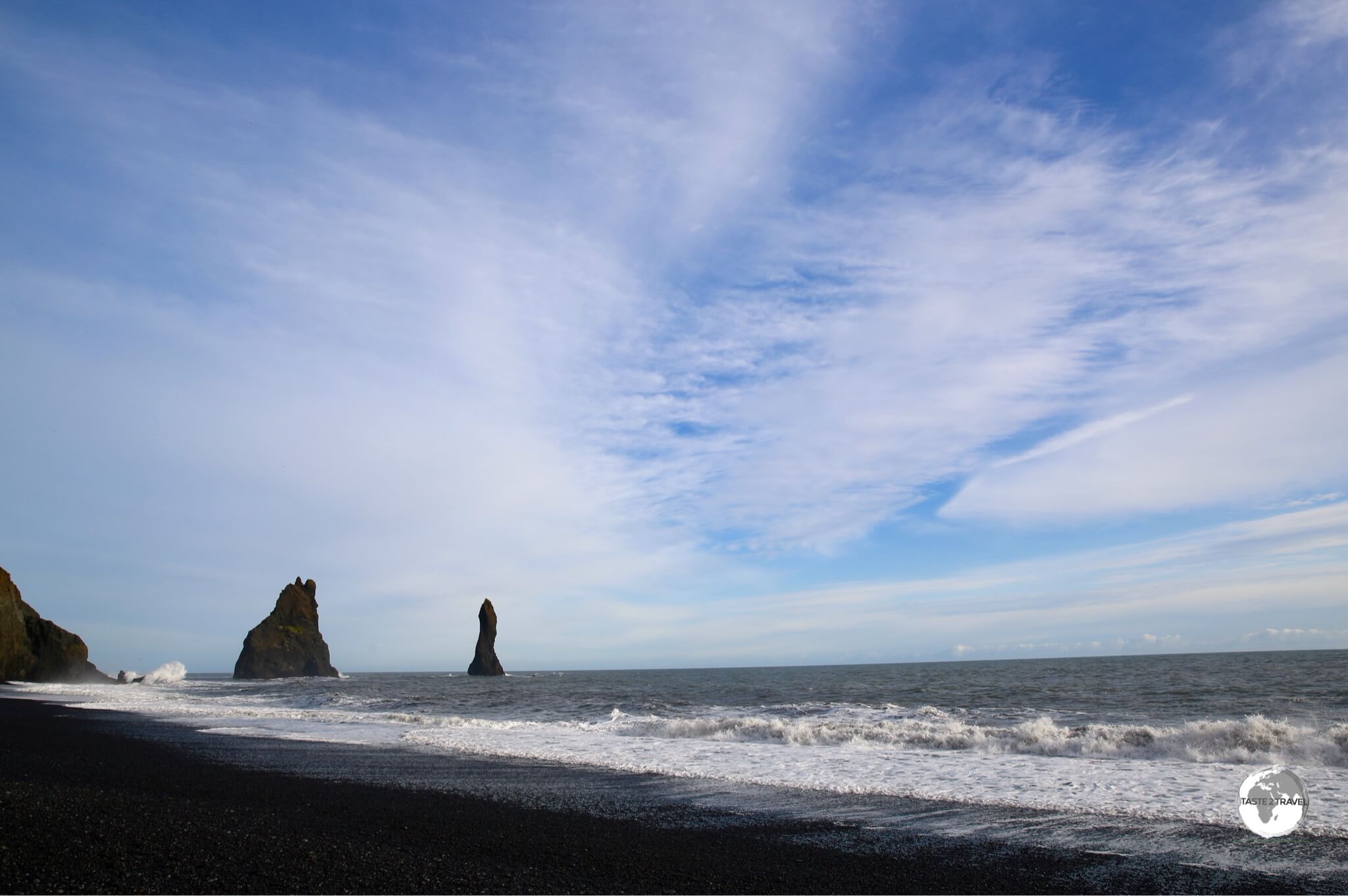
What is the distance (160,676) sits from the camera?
10069 cm

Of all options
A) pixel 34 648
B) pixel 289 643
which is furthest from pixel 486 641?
pixel 34 648

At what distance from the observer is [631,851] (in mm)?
8203

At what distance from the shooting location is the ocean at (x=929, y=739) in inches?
477

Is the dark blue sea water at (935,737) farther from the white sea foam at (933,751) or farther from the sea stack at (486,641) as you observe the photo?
the sea stack at (486,641)

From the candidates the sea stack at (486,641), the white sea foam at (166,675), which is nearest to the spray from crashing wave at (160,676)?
the white sea foam at (166,675)

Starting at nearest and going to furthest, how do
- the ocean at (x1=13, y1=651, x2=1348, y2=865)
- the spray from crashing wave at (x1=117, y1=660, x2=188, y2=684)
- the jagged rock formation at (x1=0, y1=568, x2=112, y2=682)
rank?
1. the ocean at (x1=13, y1=651, x2=1348, y2=865)
2. the jagged rock formation at (x1=0, y1=568, x2=112, y2=682)
3. the spray from crashing wave at (x1=117, y1=660, x2=188, y2=684)

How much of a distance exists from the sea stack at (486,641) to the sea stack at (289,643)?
76.7 feet

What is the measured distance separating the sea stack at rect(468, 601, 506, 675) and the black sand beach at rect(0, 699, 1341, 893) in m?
107

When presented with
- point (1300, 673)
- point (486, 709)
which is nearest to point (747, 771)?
point (486, 709)

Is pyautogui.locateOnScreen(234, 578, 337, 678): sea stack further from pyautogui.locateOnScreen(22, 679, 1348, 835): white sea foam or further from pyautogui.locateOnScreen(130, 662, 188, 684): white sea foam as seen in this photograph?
pyautogui.locateOnScreen(22, 679, 1348, 835): white sea foam

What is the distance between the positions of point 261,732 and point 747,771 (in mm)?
16222

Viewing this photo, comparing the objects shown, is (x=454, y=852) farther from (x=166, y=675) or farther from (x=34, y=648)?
(x=166, y=675)

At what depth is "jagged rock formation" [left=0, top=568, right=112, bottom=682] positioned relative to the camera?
6081cm

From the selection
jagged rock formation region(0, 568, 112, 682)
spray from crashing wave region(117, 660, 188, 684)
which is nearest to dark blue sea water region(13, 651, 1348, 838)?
jagged rock formation region(0, 568, 112, 682)
